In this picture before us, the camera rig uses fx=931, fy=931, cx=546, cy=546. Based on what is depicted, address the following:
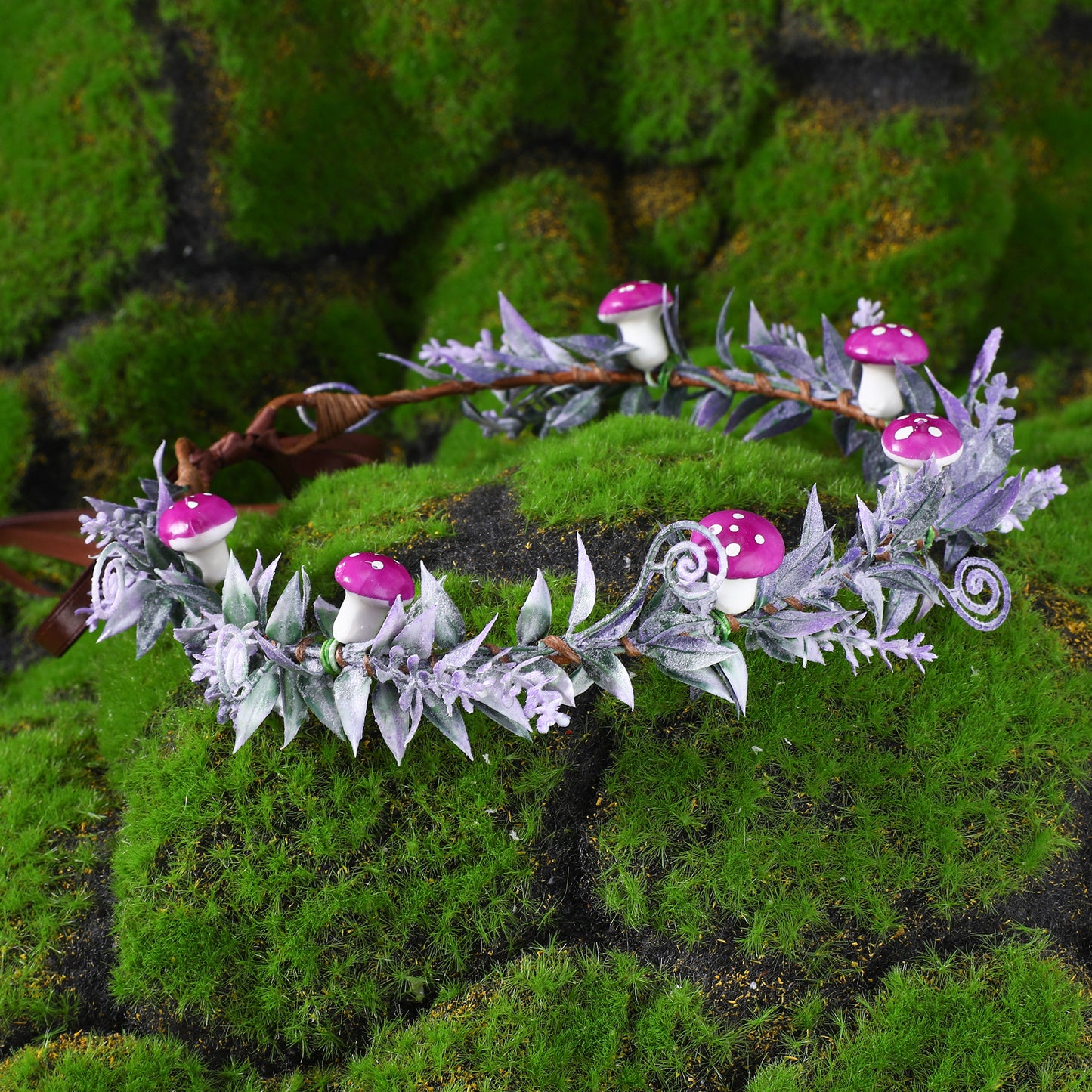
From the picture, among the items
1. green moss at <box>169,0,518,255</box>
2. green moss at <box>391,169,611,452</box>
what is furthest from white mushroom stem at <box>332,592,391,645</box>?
green moss at <box>169,0,518,255</box>

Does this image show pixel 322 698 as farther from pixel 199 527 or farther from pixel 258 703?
pixel 199 527

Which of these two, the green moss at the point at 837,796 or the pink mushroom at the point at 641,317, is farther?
the pink mushroom at the point at 641,317

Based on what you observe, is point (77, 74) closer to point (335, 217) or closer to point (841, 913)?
point (335, 217)

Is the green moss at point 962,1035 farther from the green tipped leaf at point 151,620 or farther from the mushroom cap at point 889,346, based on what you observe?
the green tipped leaf at point 151,620

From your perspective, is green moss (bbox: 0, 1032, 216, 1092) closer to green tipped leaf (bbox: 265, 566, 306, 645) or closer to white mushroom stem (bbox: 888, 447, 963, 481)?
green tipped leaf (bbox: 265, 566, 306, 645)

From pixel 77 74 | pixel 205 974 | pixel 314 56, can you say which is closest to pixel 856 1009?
pixel 205 974

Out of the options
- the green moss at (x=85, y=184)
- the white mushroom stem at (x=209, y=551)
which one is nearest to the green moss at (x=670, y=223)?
the green moss at (x=85, y=184)
